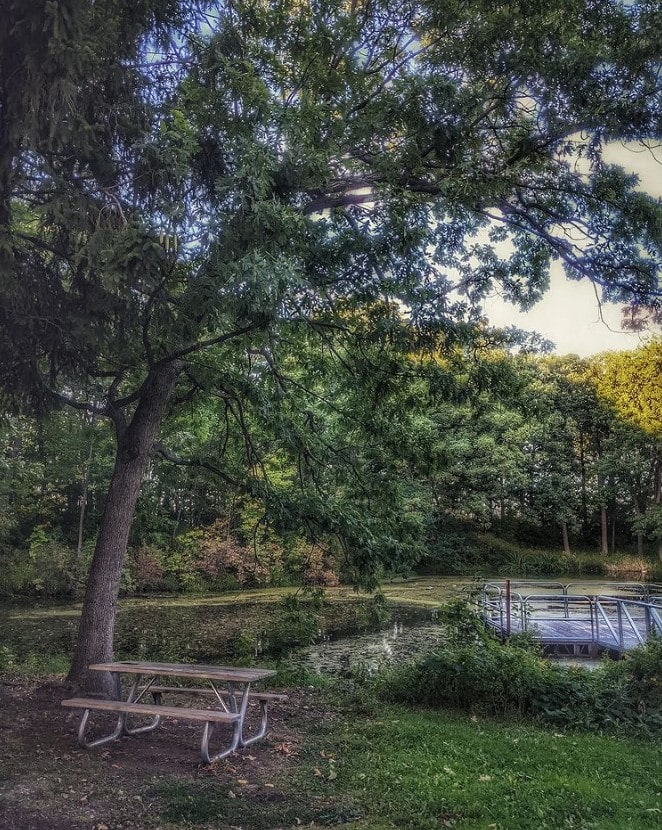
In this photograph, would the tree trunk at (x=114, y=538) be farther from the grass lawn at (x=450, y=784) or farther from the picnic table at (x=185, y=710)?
the grass lawn at (x=450, y=784)

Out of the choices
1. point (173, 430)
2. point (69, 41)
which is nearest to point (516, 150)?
point (69, 41)

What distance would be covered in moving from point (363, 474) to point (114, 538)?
297 centimetres

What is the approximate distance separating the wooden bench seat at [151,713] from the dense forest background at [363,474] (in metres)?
2.71

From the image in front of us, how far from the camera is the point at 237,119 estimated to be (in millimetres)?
5965

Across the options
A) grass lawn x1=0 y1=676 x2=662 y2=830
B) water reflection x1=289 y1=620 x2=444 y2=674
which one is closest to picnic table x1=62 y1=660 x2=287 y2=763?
grass lawn x1=0 y1=676 x2=662 y2=830

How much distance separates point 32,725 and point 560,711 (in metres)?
4.65

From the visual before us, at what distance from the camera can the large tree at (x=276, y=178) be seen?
15.9 ft

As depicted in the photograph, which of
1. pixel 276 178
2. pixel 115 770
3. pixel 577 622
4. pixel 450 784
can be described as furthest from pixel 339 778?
pixel 577 622

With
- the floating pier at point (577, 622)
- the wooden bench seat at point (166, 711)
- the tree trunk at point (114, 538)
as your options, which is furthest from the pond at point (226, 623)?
the wooden bench seat at point (166, 711)

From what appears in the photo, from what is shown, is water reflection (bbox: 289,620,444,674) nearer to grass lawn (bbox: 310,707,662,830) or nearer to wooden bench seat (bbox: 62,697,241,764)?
grass lawn (bbox: 310,707,662,830)

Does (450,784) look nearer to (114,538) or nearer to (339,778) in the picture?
(339,778)

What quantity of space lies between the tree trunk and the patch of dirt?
0.49 m

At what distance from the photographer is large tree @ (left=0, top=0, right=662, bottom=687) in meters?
4.84

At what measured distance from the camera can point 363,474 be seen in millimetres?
8305
